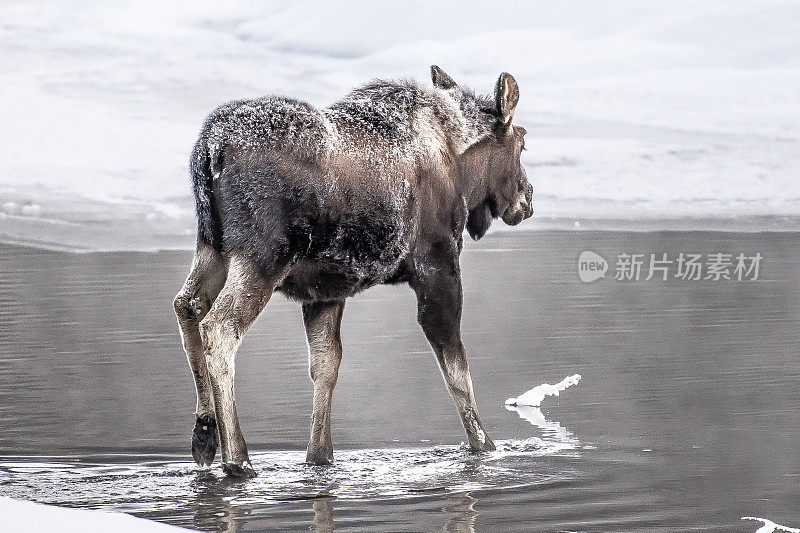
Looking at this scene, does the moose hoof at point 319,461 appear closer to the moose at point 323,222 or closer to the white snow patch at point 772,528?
the moose at point 323,222

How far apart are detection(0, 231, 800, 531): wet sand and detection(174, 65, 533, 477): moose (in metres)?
0.51

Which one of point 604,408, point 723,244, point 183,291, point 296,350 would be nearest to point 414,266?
point 183,291

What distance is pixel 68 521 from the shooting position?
7.14 meters

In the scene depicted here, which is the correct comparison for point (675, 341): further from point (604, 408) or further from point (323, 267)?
point (323, 267)

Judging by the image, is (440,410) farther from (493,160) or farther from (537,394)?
(493,160)

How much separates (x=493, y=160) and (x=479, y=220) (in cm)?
51

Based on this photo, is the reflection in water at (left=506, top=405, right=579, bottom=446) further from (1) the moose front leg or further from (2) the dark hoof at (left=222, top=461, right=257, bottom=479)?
(2) the dark hoof at (left=222, top=461, right=257, bottom=479)

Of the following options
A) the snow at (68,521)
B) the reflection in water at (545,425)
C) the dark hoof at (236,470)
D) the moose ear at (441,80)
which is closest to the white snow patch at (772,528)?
the reflection in water at (545,425)

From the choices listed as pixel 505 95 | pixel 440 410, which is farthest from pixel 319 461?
pixel 505 95

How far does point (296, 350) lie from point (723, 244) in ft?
36.1

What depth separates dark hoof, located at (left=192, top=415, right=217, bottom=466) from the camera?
893cm

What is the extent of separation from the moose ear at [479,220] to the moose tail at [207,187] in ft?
7.50

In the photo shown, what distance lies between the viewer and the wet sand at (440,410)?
7.99 meters

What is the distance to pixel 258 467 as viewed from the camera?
357 inches
